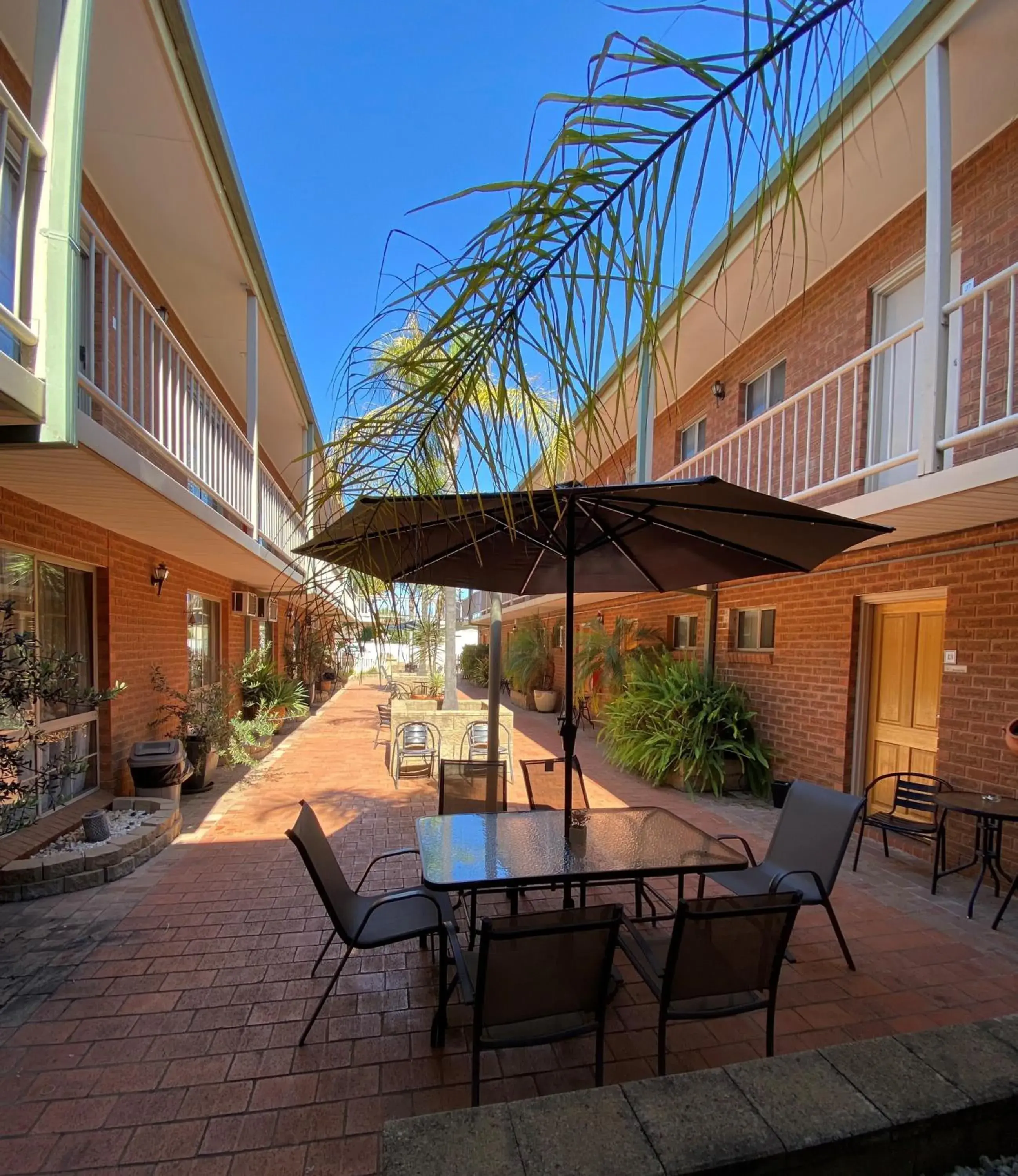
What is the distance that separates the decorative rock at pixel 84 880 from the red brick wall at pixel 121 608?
1655mm

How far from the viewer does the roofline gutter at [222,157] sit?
11.7ft

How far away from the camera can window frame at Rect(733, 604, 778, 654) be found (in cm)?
689

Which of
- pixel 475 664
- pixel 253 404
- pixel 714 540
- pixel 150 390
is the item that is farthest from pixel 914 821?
pixel 475 664

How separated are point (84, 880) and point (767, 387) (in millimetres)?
8397

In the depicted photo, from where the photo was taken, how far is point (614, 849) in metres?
3.05

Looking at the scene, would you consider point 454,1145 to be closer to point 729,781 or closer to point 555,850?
point 555,850

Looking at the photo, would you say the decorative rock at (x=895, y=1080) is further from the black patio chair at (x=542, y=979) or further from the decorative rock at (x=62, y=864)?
the decorative rock at (x=62, y=864)

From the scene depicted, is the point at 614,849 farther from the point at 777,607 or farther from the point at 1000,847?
the point at 777,607

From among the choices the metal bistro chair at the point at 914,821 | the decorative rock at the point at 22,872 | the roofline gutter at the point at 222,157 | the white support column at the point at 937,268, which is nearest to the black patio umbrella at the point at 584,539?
the roofline gutter at the point at 222,157

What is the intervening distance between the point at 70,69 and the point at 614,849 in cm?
465

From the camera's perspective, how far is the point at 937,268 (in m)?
3.69

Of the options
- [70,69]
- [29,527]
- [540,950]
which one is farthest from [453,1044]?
[70,69]

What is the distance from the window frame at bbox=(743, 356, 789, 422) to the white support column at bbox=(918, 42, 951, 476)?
2961 mm

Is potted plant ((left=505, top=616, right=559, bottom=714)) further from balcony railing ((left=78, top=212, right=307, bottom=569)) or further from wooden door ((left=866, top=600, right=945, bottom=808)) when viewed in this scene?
balcony railing ((left=78, top=212, right=307, bottom=569))
